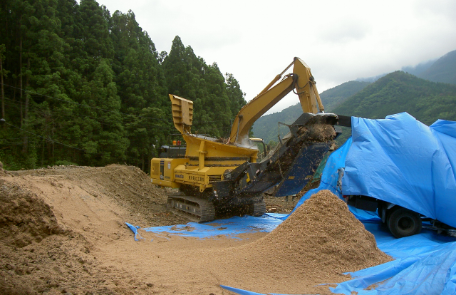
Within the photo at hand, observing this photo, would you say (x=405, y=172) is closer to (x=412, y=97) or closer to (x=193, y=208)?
(x=193, y=208)

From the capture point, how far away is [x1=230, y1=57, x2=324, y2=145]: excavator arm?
7020mm

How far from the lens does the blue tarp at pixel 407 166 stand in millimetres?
6129

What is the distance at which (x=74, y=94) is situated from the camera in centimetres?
2062

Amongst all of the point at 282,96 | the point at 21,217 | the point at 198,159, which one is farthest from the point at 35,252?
the point at 282,96

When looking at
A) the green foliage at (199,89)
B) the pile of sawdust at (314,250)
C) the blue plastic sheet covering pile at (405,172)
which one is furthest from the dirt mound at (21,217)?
the green foliage at (199,89)

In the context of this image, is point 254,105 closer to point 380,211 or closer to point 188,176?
point 188,176

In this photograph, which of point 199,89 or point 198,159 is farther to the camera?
point 199,89

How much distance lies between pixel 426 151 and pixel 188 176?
5.75 meters

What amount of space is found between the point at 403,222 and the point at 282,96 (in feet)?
12.3

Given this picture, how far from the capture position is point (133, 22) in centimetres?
3316

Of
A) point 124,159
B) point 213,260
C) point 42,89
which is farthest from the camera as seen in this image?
point 124,159

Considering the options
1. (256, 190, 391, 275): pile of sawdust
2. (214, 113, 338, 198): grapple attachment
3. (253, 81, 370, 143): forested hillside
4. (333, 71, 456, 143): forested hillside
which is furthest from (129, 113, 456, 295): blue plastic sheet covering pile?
(253, 81, 370, 143): forested hillside

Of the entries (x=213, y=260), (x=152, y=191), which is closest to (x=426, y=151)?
(x=213, y=260)

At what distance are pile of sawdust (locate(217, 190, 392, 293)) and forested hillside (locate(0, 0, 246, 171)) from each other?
55.9 feet
